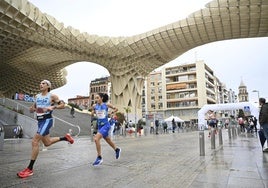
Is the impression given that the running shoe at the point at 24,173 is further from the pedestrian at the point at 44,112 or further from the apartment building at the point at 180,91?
the apartment building at the point at 180,91

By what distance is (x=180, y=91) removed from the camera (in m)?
74.5

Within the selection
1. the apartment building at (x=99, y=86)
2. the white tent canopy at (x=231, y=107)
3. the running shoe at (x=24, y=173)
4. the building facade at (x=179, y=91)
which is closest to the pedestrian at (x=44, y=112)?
the running shoe at (x=24, y=173)

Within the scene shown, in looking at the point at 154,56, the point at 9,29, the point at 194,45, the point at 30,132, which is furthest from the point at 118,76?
the point at 30,132

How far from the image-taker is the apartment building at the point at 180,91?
71.7 metres

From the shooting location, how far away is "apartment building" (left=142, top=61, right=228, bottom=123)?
71.7 meters

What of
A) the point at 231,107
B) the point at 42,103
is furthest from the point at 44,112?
the point at 231,107

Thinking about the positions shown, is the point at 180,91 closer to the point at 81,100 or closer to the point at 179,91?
the point at 179,91

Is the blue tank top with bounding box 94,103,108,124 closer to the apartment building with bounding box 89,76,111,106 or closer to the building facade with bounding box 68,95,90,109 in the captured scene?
the apartment building with bounding box 89,76,111,106

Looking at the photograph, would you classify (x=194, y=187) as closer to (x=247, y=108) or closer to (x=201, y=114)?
(x=247, y=108)

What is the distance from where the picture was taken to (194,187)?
3.53 metres

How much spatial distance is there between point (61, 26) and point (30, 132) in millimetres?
16251

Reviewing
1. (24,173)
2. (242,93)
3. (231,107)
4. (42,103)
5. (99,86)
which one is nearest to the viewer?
(24,173)

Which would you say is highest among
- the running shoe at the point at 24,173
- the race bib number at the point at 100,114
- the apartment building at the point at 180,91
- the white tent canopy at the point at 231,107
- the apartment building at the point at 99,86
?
the apartment building at the point at 99,86

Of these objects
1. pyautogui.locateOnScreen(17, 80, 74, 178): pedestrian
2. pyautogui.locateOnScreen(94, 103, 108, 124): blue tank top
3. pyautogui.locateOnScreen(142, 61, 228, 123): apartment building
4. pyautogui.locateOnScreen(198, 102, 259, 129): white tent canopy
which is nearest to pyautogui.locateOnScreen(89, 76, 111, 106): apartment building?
pyautogui.locateOnScreen(142, 61, 228, 123): apartment building
